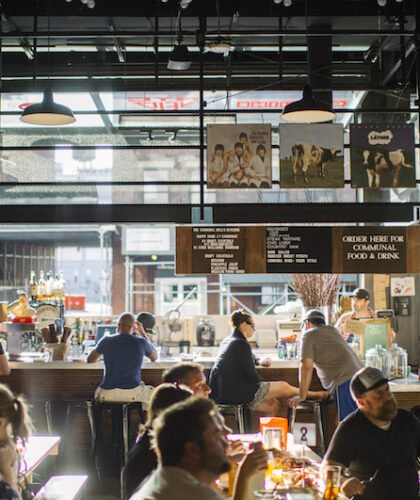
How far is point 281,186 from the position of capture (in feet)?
18.5

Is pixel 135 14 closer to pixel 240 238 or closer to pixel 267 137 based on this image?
pixel 267 137

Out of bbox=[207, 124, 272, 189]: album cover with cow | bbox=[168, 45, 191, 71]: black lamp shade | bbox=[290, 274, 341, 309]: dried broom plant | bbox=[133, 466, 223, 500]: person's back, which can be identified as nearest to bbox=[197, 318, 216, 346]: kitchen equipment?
bbox=[290, 274, 341, 309]: dried broom plant

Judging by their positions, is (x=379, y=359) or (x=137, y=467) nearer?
(x=137, y=467)

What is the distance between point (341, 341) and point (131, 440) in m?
2.18

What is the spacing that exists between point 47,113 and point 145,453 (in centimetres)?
302

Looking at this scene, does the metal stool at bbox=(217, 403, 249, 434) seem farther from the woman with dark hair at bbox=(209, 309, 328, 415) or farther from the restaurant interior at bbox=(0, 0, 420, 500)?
the restaurant interior at bbox=(0, 0, 420, 500)

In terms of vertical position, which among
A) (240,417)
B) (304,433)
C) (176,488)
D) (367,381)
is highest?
(367,381)

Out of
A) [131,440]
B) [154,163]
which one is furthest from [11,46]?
[131,440]

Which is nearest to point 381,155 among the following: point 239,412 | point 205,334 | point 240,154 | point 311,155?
point 311,155

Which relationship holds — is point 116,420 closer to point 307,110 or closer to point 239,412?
point 239,412

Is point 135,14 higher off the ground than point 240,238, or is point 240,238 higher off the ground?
point 135,14

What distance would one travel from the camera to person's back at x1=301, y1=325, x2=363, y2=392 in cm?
539

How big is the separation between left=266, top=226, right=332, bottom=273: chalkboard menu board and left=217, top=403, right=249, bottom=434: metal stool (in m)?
1.27

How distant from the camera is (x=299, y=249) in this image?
568 cm
